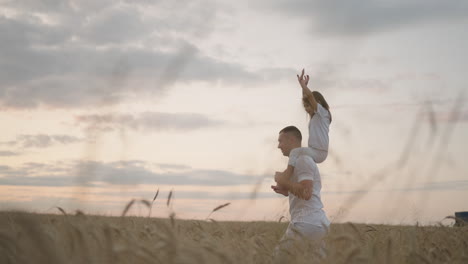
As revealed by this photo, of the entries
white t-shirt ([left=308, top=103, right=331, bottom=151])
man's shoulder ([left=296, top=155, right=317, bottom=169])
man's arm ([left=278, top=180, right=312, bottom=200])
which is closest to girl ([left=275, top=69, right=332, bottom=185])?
white t-shirt ([left=308, top=103, right=331, bottom=151])

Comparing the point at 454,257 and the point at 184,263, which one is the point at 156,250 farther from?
the point at 454,257

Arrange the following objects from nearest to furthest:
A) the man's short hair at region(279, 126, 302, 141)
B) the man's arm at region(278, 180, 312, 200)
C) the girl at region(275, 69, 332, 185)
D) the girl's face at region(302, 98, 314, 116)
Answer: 1. the man's arm at region(278, 180, 312, 200)
2. the girl at region(275, 69, 332, 185)
3. the girl's face at region(302, 98, 314, 116)
4. the man's short hair at region(279, 126, 302, 141)

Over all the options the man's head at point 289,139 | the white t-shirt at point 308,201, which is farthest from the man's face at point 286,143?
the white t-shirt at point 308,201

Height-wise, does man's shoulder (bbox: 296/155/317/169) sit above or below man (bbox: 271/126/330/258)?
above

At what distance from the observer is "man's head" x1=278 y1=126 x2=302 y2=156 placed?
206 inches

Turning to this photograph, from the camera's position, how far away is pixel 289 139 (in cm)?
523

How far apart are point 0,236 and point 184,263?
89cm

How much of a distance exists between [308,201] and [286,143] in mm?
785

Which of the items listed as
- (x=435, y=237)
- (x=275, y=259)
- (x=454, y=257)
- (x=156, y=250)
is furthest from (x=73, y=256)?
(x=435, y=237)

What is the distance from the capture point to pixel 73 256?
6.68ft

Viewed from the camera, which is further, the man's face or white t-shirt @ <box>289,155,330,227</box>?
the man's face

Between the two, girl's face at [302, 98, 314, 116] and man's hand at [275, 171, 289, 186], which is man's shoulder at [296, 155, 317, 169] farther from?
girl's face at [302, 98, 314, 116]

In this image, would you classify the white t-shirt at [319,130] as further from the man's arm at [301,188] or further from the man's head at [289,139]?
the man's arm at [301,188]

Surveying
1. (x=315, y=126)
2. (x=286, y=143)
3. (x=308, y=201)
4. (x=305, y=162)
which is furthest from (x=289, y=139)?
(x=308, y=201)
